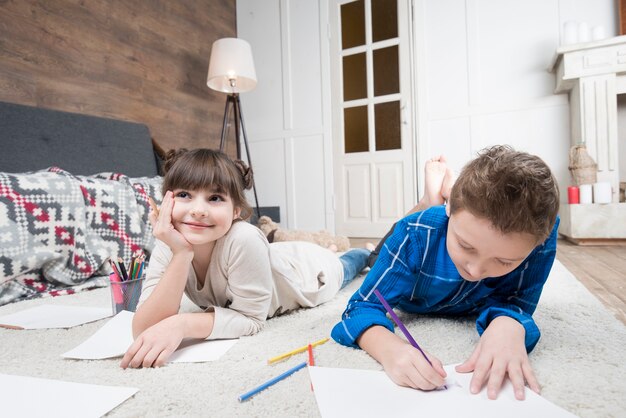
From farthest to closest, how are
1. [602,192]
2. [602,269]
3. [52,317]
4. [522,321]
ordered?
[602,192] → [602,269] → [52,317] → [522,321]

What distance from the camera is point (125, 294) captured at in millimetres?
1068

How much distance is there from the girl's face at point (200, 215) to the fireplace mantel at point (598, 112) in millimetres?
2422

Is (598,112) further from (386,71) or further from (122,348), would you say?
(122,348)

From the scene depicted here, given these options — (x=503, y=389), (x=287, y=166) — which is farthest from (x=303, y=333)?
(x=287, y=166)

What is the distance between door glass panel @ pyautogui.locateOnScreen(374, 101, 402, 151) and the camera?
3500mm

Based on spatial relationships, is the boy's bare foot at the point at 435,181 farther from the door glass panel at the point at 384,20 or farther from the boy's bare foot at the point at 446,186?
the door glass panel at the point at 384,20

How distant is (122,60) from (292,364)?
2.78 metres

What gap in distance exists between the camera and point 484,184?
620 millimetres

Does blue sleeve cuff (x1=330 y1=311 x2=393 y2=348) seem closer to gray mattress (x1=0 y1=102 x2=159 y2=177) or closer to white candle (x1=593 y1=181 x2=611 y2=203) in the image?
gray mattress (x1=0 y1=102 x2=159 y2=177)

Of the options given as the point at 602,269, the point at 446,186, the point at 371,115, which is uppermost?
the point at 371,115

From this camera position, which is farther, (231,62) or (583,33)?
(231,62)

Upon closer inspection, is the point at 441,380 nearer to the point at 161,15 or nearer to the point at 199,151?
the point at 199,151

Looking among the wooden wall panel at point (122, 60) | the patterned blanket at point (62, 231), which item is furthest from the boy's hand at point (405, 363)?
the wooden wall panel at point (122, 60)

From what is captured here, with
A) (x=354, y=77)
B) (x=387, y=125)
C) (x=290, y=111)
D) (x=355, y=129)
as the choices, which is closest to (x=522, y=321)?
(x=387, y=125)
